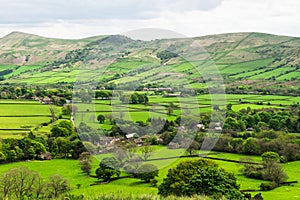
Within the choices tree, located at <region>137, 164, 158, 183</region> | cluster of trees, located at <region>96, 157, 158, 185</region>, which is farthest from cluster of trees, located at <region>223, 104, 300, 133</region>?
tree, located at <region>137, 164, 158, 183</region>

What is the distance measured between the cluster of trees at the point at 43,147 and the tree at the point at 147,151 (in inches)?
457

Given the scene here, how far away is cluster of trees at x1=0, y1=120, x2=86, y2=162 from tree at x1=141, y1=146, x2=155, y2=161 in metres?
11.6

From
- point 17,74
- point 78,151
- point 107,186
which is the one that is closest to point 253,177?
point 107,186

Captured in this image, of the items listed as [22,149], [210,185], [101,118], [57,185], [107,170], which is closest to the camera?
[210,185]

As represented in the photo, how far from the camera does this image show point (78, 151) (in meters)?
46.5

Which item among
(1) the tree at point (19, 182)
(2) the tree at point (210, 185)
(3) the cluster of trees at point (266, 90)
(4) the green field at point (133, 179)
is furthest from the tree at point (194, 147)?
(3) the cluster of trees at point (266, 90)

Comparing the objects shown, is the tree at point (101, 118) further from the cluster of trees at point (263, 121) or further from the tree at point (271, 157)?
the cluster of trees at point (263, 121)

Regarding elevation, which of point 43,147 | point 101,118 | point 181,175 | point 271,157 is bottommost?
point 43,147

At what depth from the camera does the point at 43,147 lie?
4594 cm

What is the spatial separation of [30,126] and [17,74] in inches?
3888

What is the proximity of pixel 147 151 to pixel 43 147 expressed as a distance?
1525 centimetres

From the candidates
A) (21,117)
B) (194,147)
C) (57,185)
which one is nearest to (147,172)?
(57,185)

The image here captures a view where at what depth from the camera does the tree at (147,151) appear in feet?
120

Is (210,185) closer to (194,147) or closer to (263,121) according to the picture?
(194,147)
